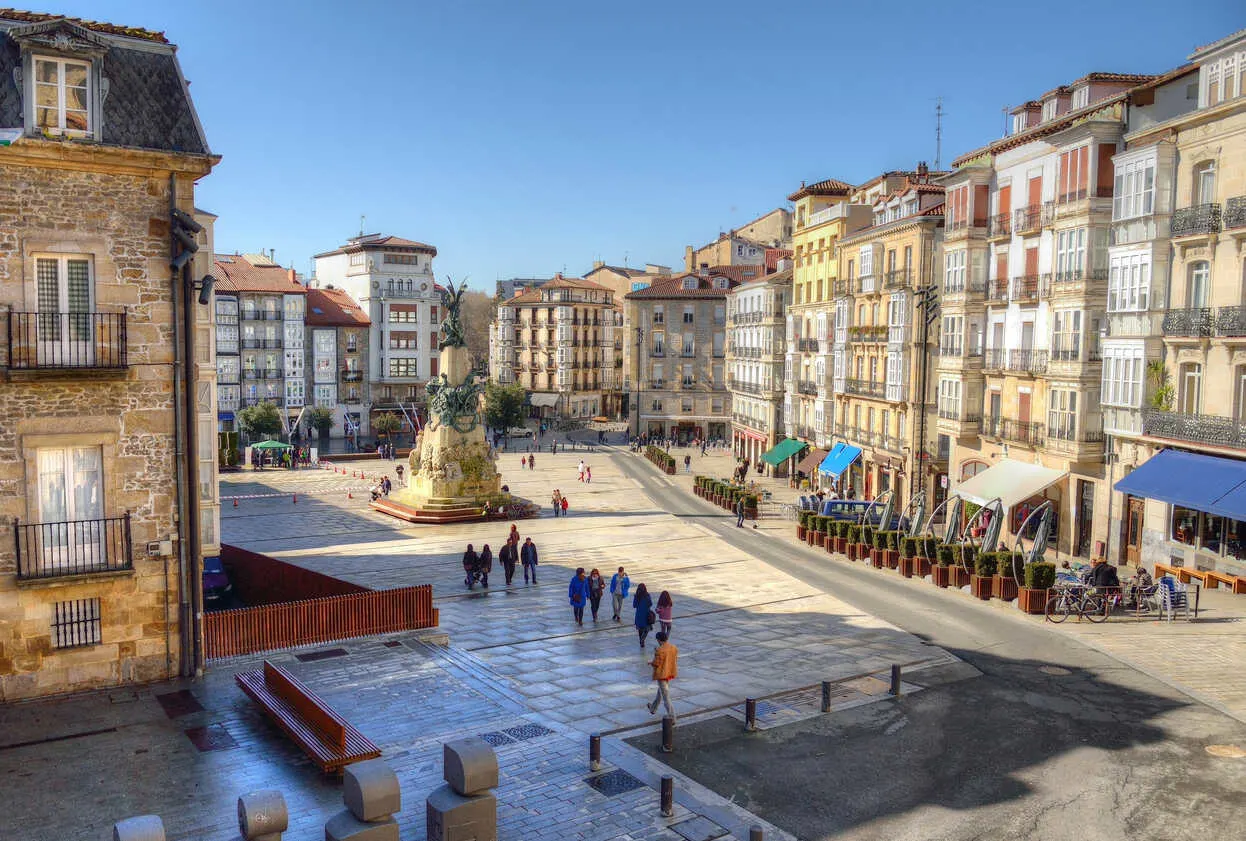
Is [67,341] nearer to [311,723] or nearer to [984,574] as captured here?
[311,723]

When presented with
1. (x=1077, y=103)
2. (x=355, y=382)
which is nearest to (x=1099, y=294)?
(x=1077, y=103)

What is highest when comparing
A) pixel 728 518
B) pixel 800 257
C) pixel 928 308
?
pixel 800 257

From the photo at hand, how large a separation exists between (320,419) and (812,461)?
42.9 metres

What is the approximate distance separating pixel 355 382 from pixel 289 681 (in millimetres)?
73998

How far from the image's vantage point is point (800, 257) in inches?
2472

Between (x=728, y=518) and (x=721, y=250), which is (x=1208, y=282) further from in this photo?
(x=721, y=250)

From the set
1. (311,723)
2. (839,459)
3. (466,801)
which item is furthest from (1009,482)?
(466,801)

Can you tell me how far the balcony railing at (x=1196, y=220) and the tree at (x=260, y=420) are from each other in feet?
204

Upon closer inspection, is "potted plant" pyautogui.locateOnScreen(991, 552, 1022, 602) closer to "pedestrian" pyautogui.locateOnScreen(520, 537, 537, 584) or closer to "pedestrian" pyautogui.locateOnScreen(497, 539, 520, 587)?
"pedestrian" pyautogui.locateOnScreen(520, 537, 537, 584)

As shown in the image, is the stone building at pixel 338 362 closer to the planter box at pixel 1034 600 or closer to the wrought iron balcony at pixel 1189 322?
the wrought iron balcony at pixel 1189 322

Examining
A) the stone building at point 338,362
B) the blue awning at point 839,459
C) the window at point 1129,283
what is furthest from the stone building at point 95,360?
the stone building at point 338,362

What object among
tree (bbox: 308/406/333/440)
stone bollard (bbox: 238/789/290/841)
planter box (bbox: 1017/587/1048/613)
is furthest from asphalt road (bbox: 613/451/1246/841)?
tree (bbox: 308/406/333/440)

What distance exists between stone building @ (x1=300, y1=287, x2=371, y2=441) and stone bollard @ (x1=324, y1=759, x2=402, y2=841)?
241ft

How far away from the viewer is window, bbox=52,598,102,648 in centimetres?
1591
